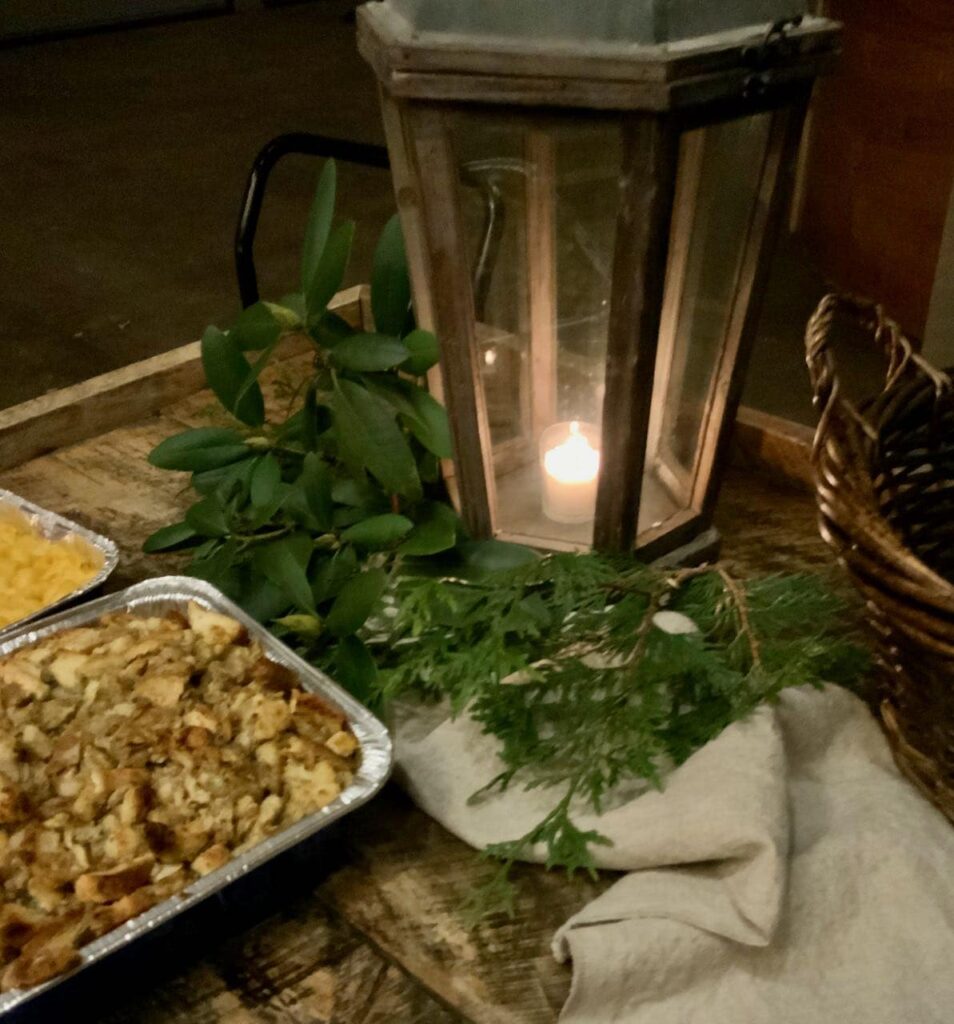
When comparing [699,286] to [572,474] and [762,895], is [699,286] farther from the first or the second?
[762,895]

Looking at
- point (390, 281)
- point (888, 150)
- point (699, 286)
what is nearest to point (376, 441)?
→ point (390, 281)

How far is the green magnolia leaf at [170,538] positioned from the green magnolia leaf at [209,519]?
0.02m

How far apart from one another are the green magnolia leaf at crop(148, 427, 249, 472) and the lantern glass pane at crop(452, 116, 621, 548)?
208 mm

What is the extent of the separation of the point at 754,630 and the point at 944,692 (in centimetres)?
16

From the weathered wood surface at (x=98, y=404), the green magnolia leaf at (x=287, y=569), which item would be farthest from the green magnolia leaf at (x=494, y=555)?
the weathered wood surface at (x=98, y=404)

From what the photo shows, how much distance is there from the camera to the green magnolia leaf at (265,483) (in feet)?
2.53

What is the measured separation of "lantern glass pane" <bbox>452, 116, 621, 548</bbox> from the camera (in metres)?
0.64

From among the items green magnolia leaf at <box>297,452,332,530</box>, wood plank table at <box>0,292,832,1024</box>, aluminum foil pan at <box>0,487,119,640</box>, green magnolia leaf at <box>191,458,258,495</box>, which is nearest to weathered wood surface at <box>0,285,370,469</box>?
aluminum foil pan at <box>0,487,119,640</box>

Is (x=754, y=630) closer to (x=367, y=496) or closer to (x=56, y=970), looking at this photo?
(x=367, y=496)

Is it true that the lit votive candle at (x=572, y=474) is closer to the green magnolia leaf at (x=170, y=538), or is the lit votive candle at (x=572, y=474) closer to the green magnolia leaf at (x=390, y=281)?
the green magnolia leaf at (x=390, y=281)

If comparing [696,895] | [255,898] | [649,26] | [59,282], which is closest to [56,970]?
[255,898]

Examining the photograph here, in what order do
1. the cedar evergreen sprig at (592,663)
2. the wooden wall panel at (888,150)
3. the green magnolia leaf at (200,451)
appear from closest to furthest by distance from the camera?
1. the cedar evergreen sprig at (592,663)
2. the green magnolia leaf at (200,451)
3. the wooden wall panel at (888,150)

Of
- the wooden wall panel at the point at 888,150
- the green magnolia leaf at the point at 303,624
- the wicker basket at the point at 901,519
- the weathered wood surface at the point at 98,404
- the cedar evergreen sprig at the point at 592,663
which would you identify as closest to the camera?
the wicker basket at the point at 901,519

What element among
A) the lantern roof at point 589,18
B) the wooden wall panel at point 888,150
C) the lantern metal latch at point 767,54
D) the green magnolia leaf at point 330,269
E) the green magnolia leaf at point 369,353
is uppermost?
the lantern roof at point 589,18
